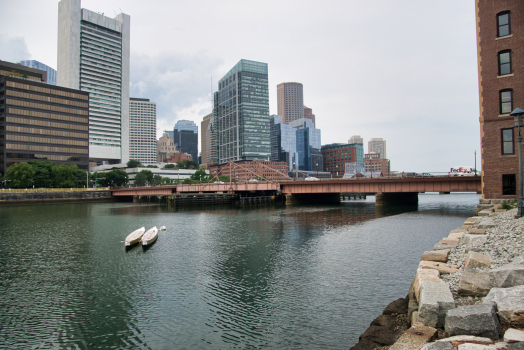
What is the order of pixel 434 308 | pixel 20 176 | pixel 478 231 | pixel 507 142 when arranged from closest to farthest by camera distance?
pixel 434 308
pixel 478 231
pixel 507 142
pixel 20 176

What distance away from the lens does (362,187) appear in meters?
79.4

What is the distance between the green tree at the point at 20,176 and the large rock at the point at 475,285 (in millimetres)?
148487

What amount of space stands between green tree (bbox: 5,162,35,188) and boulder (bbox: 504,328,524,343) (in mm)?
150553

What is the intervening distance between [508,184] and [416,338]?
4168 cm

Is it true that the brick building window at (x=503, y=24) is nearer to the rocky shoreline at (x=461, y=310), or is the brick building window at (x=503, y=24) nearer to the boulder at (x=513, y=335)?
the rocky shoreline at (x=461, y=310)

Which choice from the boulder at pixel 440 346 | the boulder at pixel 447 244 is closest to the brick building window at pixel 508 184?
the boulder at pixel 447 244

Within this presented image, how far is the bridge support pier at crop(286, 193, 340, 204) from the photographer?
9831cm

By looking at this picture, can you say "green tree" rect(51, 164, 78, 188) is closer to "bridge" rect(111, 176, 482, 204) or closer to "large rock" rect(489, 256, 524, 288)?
"bridge" rect(111, 176, 482, 204)

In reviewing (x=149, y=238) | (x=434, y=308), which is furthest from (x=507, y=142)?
(x=149, y=238)

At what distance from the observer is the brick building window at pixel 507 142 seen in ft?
134

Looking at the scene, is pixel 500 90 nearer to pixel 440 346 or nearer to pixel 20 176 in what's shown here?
pixel 440 346

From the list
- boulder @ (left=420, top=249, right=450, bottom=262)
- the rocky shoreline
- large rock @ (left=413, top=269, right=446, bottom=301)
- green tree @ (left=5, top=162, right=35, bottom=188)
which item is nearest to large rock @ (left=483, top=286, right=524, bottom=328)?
the rocky shoreline

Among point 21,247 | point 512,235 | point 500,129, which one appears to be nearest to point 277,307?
point 512,235

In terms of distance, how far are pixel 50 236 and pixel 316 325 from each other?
1563 inches
